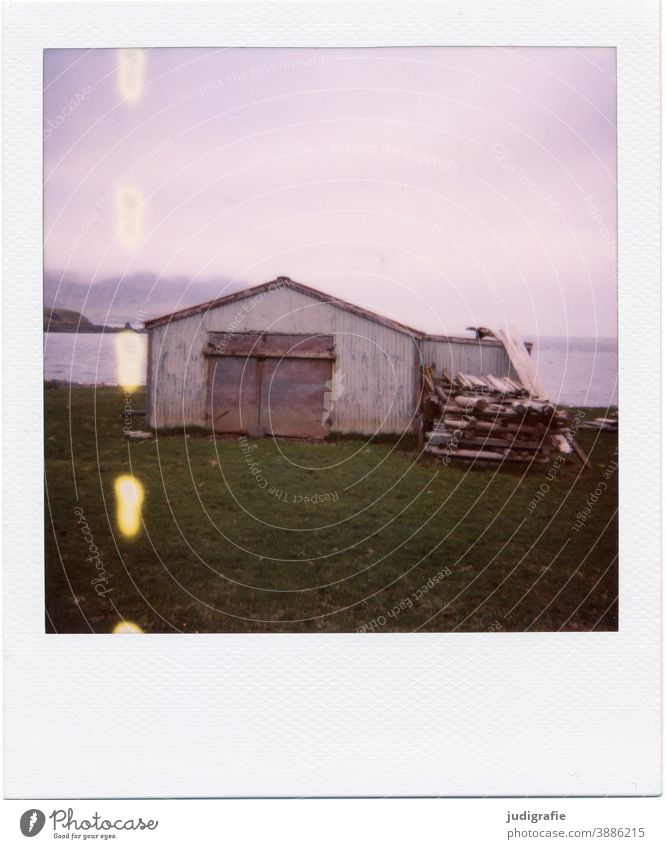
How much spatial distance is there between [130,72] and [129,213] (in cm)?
77

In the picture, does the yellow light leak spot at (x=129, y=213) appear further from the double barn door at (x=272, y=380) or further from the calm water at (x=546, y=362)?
the double barn door at (x=272, y=380)

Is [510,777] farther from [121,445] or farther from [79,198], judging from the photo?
[79,198]

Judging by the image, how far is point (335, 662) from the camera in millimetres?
2883

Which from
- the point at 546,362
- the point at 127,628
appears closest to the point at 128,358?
the point at 127,628

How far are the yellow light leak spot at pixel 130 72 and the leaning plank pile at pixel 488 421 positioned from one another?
260cm

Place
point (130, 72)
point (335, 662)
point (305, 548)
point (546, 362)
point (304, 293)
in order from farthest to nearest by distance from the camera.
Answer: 1. point (304, 293)
2. point (546, 362)
3. point (305, 548)
4. point (130, 72)
5. point (335, 662)

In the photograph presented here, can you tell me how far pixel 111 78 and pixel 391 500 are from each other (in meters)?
3.05

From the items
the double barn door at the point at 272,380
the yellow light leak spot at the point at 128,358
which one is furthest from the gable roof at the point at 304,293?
the double barn door at the point at 272,380

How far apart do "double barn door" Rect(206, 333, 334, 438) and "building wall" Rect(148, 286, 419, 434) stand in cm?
9

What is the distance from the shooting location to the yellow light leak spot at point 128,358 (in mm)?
3562

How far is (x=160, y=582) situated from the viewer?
304 centimetres

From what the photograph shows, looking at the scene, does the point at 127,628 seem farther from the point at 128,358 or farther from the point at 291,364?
the point at 291,364

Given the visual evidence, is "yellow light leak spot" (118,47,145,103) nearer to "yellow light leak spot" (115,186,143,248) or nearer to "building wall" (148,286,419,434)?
"yellow light leak spot" (115,186,143,248)
